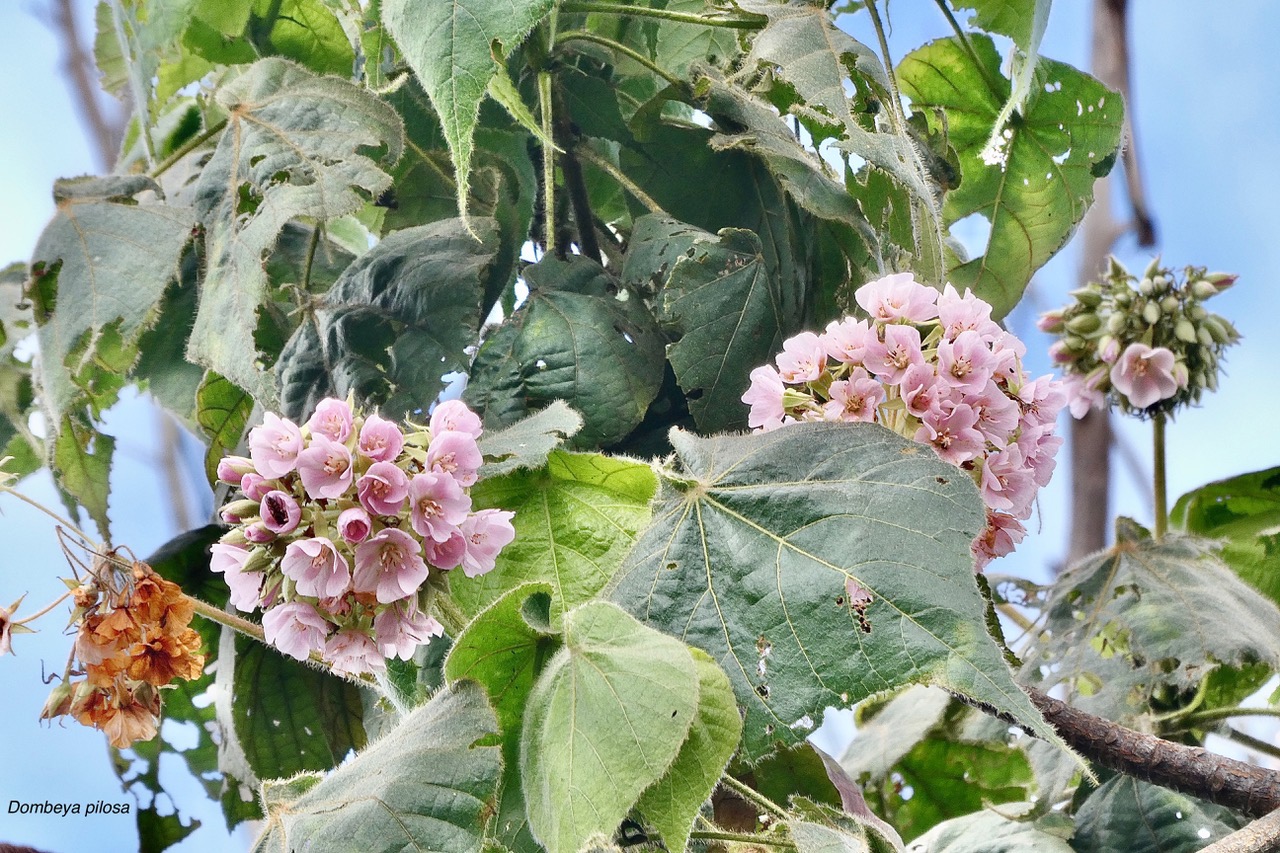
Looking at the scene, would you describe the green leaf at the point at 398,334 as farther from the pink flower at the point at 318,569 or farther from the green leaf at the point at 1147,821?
the green leaf at the point at 1147,821

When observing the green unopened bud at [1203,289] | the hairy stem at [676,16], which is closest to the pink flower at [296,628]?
the hairy stem at [676,16]

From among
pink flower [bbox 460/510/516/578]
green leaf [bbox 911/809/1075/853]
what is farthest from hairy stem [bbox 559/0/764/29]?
green leaf [bbox 911/809/1075/853]

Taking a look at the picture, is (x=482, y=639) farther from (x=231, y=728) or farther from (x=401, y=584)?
(x=231, y=728)

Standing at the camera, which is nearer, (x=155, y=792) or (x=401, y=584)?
(x=401, y=584)

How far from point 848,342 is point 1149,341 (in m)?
0.55

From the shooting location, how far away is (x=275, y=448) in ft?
1.79

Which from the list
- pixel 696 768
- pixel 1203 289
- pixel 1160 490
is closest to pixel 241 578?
pixel 696 768

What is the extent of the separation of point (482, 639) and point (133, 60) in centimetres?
64

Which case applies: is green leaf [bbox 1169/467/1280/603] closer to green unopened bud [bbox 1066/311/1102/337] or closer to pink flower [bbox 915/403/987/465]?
green unopened bud [bbox 1066/311/1102/337]

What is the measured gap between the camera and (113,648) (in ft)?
2.11

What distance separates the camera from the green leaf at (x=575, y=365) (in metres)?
0.69

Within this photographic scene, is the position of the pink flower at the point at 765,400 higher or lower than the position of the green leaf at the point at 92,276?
lower

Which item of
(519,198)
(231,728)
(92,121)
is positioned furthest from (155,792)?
(92,121)

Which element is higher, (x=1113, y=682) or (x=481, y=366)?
(x=481, y=366)
